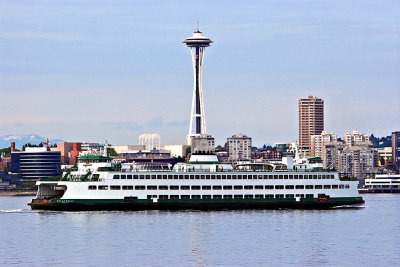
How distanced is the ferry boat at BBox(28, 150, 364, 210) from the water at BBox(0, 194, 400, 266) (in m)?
2.26

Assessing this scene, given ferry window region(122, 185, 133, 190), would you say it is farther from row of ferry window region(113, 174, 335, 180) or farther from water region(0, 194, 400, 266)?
water region(0, 194, 400, 266)

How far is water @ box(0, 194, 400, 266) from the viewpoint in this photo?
220 feet

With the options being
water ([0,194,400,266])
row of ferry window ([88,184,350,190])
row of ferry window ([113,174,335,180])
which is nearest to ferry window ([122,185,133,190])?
row of ferry window ([88,184,350,190])

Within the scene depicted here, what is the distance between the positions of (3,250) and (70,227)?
53.4ft

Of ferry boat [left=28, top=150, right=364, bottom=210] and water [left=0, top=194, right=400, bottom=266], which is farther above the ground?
ferry boat [left=28, top=150, right=364, bottom=210]

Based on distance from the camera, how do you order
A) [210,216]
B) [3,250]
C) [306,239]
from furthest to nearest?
[210,216] → [306,239] → [3,250]

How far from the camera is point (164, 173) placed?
10775 centimetres

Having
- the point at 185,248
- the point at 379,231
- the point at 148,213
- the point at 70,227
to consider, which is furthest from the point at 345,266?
the point at 148,213

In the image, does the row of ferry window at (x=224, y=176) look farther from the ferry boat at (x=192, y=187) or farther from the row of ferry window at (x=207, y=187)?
the row of ferry window at (x=207, y=187)

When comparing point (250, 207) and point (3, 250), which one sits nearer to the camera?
point (3, 250)

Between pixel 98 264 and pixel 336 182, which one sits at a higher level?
pixel 336 182

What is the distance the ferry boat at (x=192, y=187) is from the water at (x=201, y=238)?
2.26 metres

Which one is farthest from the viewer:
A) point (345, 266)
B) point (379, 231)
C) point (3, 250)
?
point (379, 231)

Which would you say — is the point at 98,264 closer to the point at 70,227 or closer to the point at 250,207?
the point at 70,227
